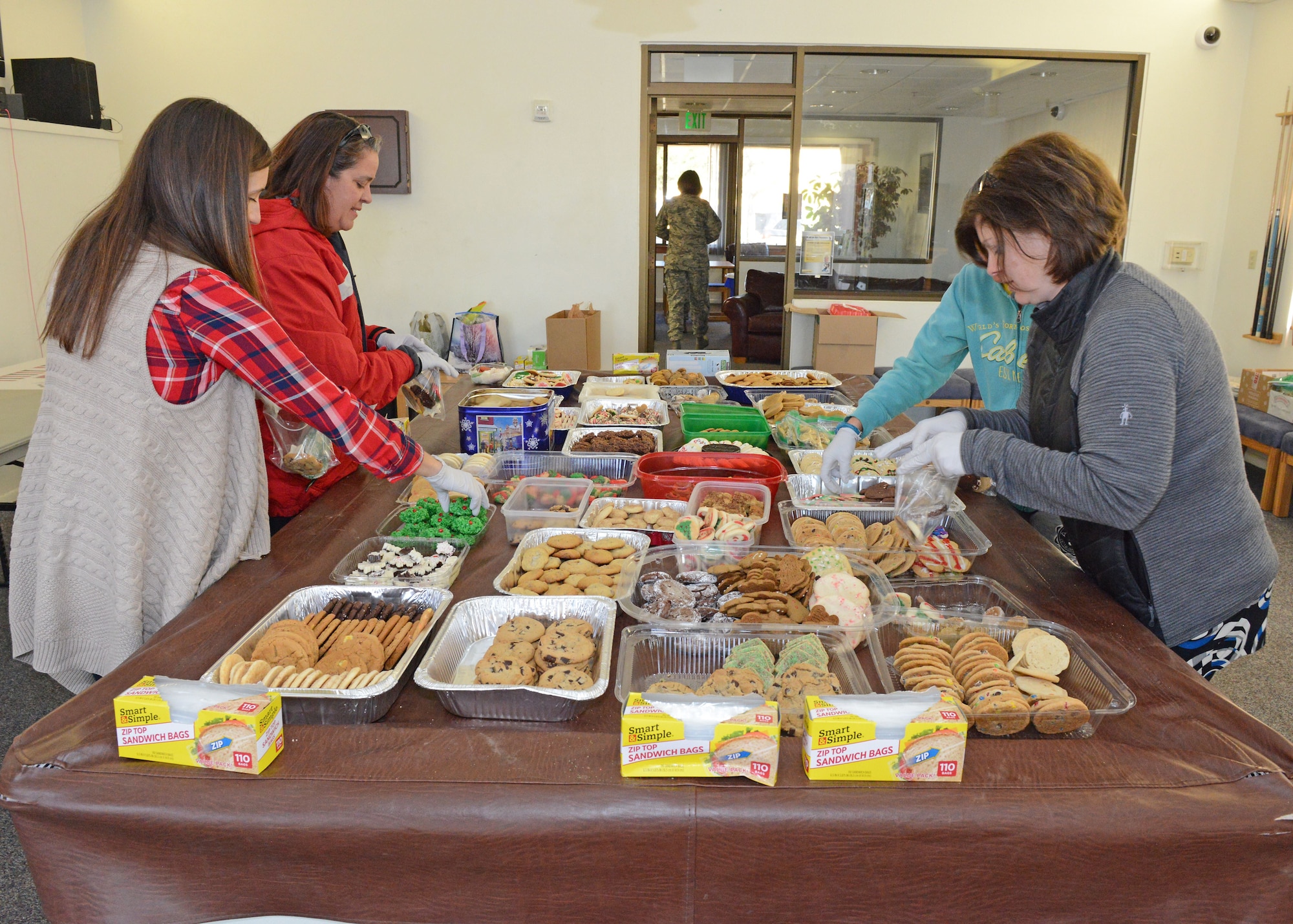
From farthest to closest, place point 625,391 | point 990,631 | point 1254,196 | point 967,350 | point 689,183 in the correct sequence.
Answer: point 689,183 → point 1254,196 → point 625,391 → point 967,350 → point 990,631

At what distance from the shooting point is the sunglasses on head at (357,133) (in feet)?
6.94

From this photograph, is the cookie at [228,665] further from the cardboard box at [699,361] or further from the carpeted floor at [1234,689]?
the cardboard box at [699,361]

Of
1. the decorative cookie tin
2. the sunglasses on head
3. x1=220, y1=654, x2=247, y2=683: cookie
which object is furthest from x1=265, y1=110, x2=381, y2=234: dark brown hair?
x1=220, y1=654, x2=247, y2=683: cookie

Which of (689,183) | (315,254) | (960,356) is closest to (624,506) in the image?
(315,254)

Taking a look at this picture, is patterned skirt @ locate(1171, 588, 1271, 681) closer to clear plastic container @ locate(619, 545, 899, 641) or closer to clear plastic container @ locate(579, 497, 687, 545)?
clear plastic container @ locate(619, 545, 899, 641)

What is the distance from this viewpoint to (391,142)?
5691 mm

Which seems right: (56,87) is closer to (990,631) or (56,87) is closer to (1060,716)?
(990,631)

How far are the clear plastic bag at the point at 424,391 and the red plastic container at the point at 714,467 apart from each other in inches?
30.0

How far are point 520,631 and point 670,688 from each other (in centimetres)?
27

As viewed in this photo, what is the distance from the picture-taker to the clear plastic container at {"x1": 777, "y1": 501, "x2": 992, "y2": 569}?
168 centimetres

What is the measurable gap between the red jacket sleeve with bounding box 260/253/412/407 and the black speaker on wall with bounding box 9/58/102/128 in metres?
4.04

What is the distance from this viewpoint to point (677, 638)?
1.38 meters

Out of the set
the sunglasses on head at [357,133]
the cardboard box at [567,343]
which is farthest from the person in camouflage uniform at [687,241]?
the sunglasses on head at [357,133]

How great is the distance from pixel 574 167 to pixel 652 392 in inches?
126
